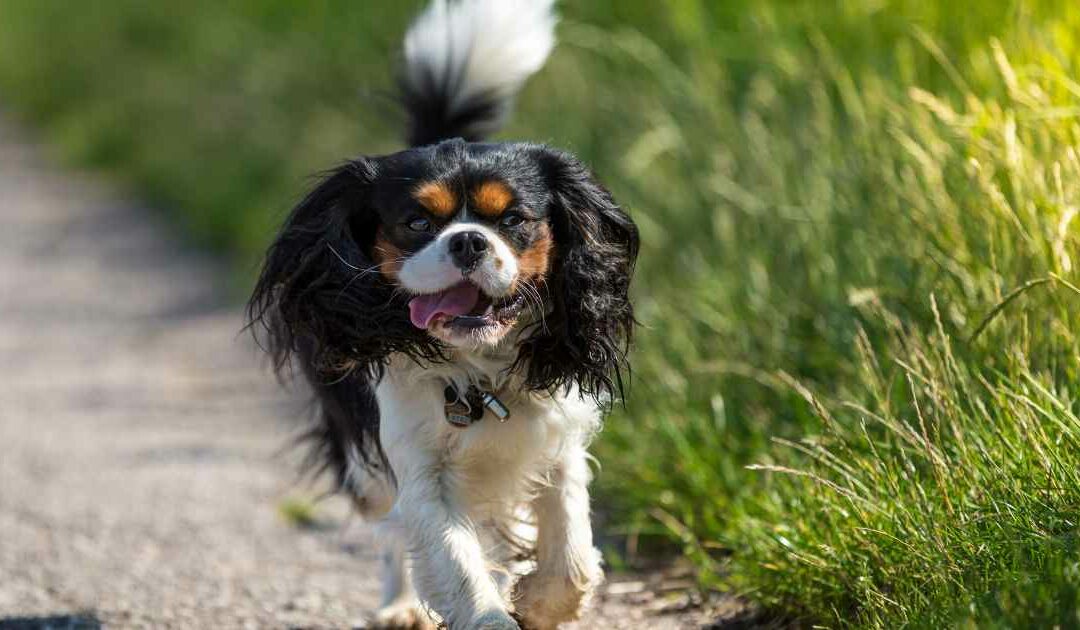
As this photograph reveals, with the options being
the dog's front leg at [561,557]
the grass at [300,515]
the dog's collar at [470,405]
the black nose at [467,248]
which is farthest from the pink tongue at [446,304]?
the grass at [300,515]

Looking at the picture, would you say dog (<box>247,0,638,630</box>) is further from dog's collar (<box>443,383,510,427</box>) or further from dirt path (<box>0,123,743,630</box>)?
dirt path (<box>0,123,743,630</box>)

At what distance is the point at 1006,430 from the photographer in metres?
2.77

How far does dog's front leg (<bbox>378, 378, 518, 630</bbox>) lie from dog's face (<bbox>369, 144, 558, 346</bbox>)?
0.24 m

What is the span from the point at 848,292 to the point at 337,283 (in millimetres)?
1481

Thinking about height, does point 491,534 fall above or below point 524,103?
below

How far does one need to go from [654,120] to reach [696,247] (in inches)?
28.0

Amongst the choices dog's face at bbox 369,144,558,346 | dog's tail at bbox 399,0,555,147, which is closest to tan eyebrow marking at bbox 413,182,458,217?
dog's face at bbox 369,144,558,346

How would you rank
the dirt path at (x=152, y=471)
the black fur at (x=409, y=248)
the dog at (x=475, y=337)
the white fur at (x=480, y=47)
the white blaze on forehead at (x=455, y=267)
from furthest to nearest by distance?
the white fur at (x=480, y=47) → the dirt path at (x=152, y=471) → the black fur at (x=409, y=248) → the dog at (x=475, y=337) → the white blaze on forehead at (x=455, y=267)

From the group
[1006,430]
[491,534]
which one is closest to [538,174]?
[491,534]

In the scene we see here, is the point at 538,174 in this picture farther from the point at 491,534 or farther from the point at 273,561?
the point at 273,561

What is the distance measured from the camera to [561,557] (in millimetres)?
2988

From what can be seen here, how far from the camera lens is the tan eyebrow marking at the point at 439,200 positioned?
2.86 m

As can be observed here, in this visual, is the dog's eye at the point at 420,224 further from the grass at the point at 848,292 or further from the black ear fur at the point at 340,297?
the grass at the point at 848,292

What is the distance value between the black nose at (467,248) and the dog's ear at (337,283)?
0.82 ft
